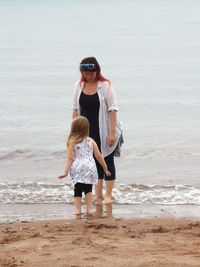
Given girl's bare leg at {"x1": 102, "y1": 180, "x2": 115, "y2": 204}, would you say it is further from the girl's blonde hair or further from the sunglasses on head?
the sunglasses on head

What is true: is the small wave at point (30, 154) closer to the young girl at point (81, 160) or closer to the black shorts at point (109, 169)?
the black shorts at point (109, 169)

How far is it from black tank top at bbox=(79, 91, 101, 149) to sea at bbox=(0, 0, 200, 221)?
0.88 metres

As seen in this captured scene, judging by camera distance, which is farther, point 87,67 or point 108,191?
point 108,191

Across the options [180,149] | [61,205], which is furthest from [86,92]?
[180,149]

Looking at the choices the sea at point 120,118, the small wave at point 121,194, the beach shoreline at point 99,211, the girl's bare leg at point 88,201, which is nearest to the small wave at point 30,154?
the sea at point 120,118

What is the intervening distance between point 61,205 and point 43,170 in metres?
3.00

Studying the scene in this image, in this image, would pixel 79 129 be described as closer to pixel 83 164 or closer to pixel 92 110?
pixel 83 164

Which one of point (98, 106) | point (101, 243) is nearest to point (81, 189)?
point (98, 106)

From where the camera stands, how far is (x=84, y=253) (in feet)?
21.1

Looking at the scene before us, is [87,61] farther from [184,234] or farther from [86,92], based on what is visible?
[184,234]

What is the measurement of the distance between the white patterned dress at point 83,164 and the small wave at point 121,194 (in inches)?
38.8

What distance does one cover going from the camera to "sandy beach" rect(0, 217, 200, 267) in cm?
620

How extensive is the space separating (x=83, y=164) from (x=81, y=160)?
5 centimetres

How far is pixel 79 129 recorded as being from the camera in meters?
8.73
